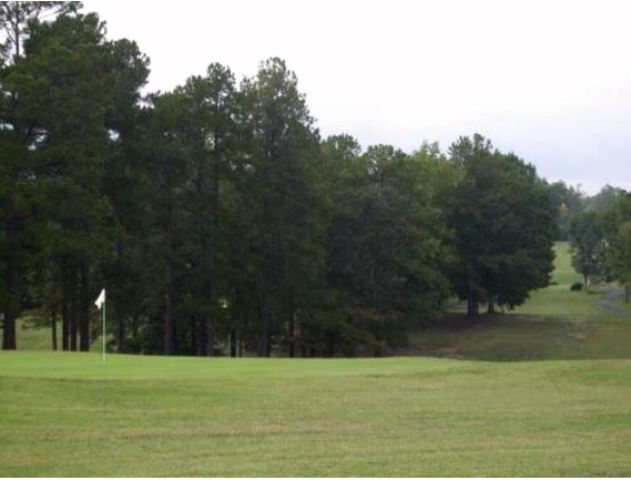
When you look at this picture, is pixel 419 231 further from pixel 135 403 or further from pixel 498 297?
pixel 135 403

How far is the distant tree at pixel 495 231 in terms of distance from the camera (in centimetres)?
7675

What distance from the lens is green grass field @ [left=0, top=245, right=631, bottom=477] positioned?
41.0 feet

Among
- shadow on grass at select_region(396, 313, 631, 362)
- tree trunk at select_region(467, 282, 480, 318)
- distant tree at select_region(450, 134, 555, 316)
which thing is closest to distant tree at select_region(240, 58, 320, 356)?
shadow on grass at select_region(396, 313, 631, 362)

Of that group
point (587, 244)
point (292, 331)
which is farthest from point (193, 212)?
point (587, 244)

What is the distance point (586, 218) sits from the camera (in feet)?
380

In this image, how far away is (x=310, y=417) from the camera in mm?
16891

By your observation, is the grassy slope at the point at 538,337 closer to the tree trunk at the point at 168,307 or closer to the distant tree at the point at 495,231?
the distant tree at the point at 495,231

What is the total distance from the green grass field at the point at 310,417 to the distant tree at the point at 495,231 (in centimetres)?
4852

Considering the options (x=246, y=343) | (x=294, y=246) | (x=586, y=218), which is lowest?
(x=246, y=343)

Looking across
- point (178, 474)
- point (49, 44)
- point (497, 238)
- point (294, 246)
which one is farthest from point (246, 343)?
point (178, 474)

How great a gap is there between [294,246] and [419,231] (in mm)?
11500

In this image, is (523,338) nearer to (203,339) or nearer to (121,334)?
(203,339)

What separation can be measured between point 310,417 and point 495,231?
6213 cm

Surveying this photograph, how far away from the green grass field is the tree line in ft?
46.3
